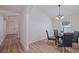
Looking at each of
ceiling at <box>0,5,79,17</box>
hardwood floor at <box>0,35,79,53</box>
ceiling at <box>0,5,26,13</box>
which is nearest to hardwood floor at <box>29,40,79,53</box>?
hardwood floor at <box>0,35,79,53</box>

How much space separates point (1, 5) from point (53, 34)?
105 centimetres

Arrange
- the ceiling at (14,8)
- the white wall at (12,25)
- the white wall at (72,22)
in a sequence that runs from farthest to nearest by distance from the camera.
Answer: the white wall at (12,25)
the white wall at (72,22)
the ceiling at (14,8)

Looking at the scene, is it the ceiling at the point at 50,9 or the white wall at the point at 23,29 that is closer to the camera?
the ceiling at the point at 50,9

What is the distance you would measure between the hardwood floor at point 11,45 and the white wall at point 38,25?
0.27 metres

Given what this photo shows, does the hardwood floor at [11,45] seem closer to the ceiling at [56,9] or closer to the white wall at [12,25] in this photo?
the white wall at [12,25]

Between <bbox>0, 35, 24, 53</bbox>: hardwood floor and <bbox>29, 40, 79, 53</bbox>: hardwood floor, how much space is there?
0.23m

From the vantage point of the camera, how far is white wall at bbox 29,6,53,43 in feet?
7.02

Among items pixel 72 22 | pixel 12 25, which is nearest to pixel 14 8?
pixel 12 25

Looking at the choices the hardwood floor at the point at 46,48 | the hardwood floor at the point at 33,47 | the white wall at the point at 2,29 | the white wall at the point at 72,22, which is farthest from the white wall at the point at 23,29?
the white wall at the point at 72,22

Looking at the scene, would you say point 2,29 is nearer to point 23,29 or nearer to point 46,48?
point 23,29

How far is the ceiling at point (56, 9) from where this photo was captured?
1.97 metres
